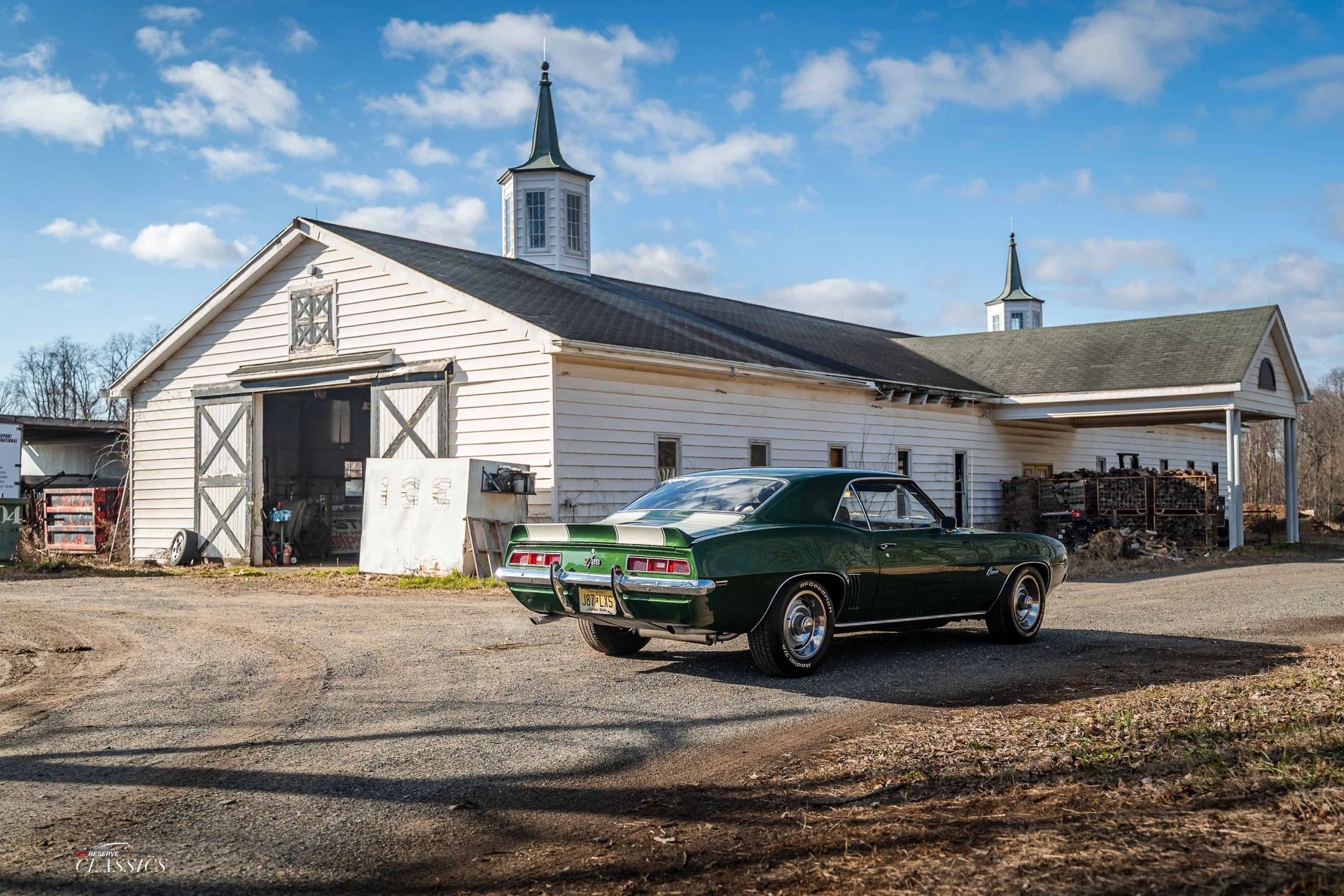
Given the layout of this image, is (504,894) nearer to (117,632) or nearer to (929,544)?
(929,544)

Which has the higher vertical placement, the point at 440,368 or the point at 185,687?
the point at 440,368

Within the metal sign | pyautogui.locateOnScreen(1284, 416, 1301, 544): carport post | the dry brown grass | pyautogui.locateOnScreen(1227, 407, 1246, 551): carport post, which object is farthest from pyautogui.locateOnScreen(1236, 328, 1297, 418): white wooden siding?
the metal sign

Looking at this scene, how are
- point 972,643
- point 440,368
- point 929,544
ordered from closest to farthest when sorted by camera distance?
1. point 929,544
2. point 972,643
3. point 440,368

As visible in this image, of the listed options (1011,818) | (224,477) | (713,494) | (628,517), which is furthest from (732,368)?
(1011,818)

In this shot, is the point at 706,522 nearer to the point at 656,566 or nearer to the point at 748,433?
the point at 656,566

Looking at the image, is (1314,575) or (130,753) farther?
(1314,575)

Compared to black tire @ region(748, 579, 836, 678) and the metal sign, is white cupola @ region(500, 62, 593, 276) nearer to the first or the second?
the metal sign

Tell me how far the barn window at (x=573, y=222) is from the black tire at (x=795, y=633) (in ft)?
67.5

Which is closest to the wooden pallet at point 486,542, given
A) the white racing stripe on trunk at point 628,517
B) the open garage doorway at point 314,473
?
the open garage doorway at point 314,473

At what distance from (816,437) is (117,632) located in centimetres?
1307

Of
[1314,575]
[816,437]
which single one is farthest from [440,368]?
[1314,575]

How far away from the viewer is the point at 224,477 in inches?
792

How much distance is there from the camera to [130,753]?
5574 mm

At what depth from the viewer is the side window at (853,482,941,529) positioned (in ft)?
27.3
